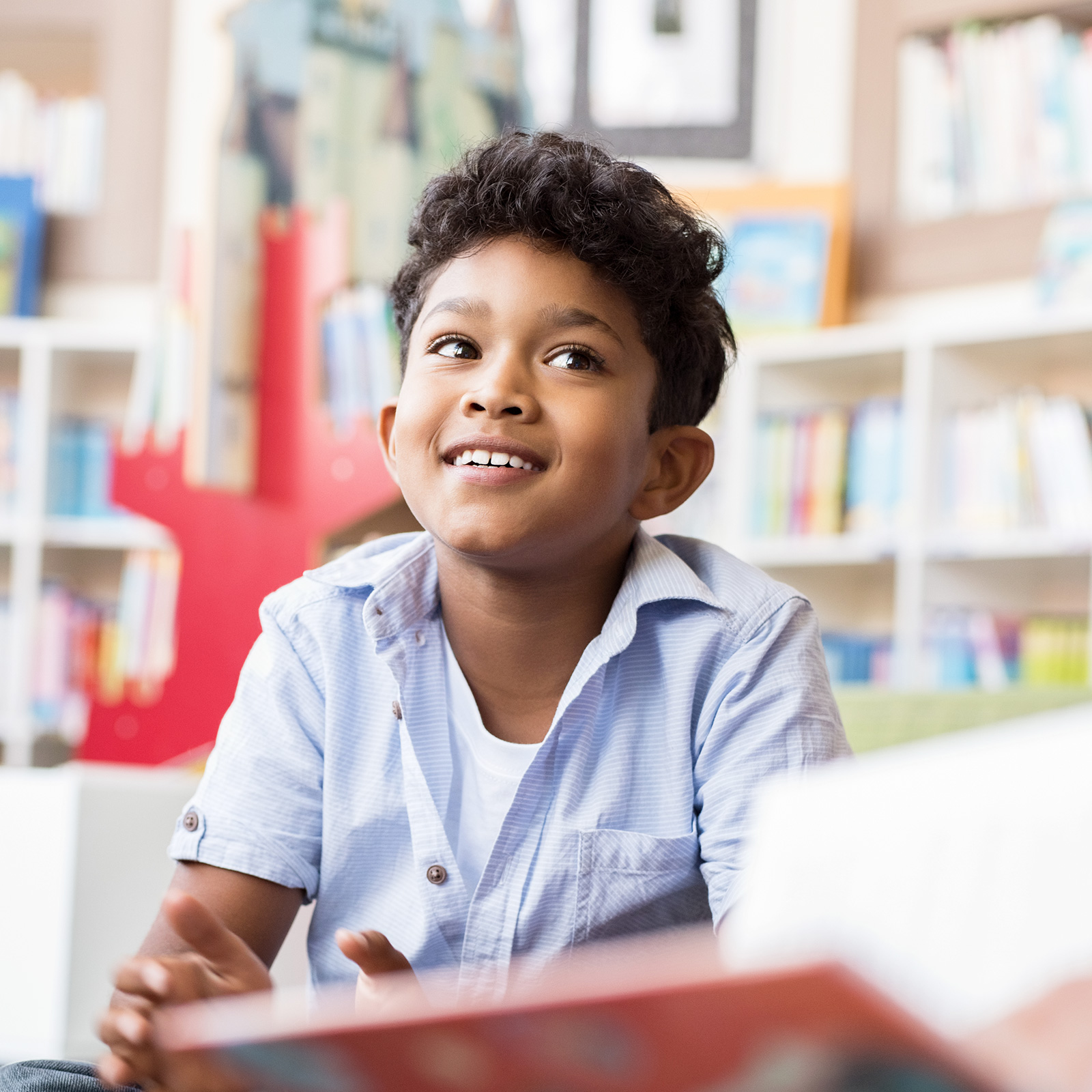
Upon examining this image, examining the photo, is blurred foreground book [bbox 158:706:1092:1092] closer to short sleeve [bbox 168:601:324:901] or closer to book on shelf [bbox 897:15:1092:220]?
short sleeve [bbox 168:601:324:901]

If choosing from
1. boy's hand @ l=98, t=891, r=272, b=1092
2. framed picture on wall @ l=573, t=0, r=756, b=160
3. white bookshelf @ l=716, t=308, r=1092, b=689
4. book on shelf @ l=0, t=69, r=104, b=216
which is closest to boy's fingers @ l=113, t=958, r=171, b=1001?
boy's hand @ l=98, t=891, r=272, b=1092

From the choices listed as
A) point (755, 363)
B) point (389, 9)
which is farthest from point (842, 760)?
point (755, 363)

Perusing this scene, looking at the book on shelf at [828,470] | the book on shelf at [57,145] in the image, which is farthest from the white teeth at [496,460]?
the book on shelf at [57,145]

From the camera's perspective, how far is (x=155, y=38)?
3779 mm

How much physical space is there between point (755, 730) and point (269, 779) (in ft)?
1.12

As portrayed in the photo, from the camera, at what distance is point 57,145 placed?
3.86 m

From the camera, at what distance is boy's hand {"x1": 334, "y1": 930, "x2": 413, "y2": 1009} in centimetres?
67

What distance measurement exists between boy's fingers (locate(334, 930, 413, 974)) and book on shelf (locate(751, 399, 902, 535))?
251cm

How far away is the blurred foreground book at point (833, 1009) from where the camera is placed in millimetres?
277

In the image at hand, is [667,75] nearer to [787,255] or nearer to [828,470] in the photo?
[787,255]

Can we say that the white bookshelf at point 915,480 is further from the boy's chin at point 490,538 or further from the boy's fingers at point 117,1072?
the boy's fingers at point 117,1072

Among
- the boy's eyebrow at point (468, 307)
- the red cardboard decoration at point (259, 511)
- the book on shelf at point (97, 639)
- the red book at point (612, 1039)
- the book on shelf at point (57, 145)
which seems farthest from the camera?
the book on shelf at point (57, 145)

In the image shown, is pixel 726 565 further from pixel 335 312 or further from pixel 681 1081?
pixel 335 312

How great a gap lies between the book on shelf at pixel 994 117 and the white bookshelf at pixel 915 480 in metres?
0.28
